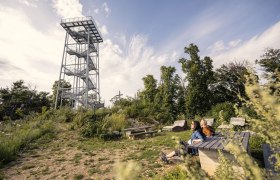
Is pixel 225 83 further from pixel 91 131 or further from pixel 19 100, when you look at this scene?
pixel 19 100

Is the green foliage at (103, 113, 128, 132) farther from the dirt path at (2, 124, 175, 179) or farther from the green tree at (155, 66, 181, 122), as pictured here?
the green tree at (155, 66, 181, 122)

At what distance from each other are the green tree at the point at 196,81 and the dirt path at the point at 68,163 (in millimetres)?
11996

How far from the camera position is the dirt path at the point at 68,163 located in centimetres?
568

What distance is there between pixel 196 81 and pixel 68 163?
15.4m

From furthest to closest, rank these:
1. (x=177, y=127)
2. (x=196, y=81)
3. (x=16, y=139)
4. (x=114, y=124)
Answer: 1. (x=196, y=81)
2. (x=177, y=127)
3. (x=114, y=124)
4. (x=16, y=139)

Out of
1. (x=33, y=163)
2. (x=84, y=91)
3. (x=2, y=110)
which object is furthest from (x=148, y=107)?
(x=2, y=110)

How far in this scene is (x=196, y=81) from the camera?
772 inches

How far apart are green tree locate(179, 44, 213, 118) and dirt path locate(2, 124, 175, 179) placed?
11996 millimetres

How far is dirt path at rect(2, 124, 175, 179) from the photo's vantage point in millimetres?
5680

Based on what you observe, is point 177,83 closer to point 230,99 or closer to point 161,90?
point 161,90

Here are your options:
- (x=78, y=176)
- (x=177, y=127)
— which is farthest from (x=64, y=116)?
(x=78, y=176)

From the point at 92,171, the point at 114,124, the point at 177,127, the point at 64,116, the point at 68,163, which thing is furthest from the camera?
the point at 64,116

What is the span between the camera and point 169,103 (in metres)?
20.9

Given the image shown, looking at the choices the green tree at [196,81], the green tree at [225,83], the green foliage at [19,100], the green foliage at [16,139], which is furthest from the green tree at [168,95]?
the green foliage at [19,100]
